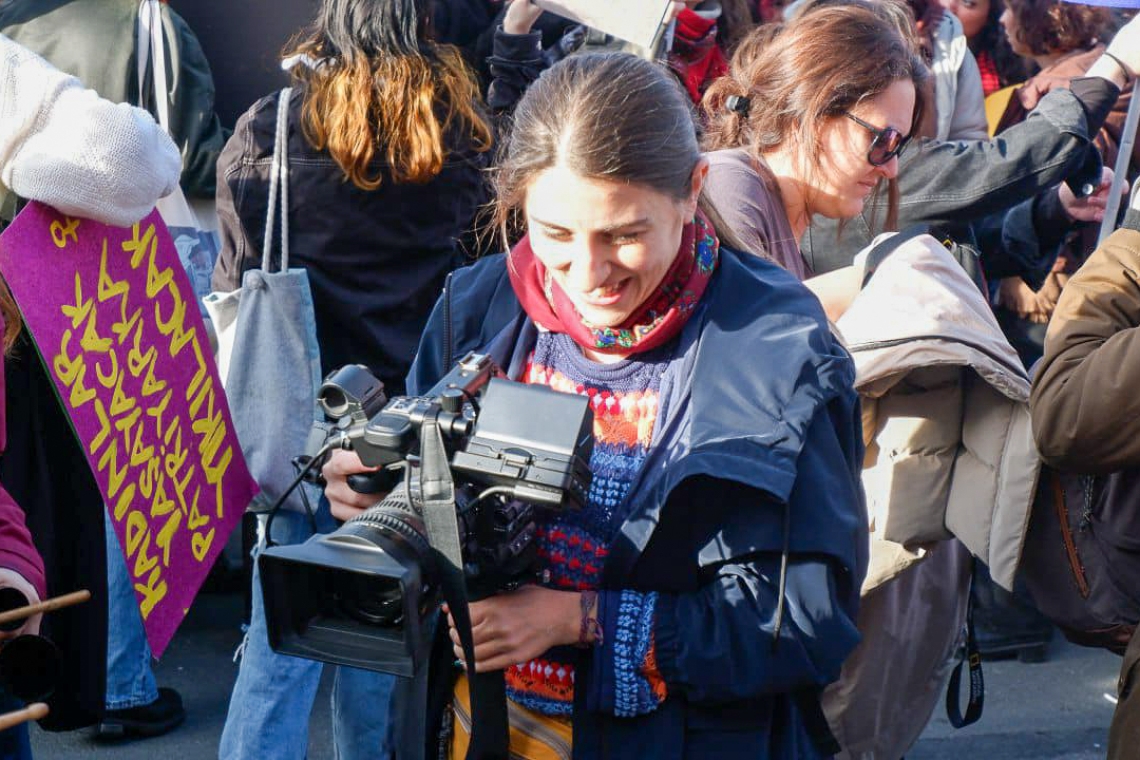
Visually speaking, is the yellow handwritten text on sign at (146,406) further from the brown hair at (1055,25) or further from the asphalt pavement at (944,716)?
the brown hair at (1055,25)

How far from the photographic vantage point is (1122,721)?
7.09ft

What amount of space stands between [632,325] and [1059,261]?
2957 mm

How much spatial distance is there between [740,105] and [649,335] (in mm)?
1032

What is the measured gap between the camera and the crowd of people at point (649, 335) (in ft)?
5.76

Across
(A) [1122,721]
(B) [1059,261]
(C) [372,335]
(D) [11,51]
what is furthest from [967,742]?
(D) [11,51]

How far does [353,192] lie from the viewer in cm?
315

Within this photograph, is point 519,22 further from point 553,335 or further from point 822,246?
point 553,335

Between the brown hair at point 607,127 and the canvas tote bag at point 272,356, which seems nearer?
the brown hair at point 607,127

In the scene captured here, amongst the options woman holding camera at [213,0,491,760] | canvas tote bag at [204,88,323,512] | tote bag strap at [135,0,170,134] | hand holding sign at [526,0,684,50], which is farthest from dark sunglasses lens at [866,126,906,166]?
tote bag strap at [135,0,170,134]

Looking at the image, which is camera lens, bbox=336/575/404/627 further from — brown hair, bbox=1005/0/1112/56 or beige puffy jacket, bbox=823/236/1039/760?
brown hair, bbox=1005/0/1112/56

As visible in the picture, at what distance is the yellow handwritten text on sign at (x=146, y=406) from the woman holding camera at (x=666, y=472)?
0.56m

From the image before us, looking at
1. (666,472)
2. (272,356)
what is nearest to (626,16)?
(272,356)

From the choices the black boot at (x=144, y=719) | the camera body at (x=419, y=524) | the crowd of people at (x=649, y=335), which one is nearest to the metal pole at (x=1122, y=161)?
the crowd of people at (x=649, y=335)

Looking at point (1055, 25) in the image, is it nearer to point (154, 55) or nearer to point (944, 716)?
point (944, 716)
